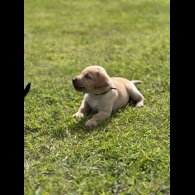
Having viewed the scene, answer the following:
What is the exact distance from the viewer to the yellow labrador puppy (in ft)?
17.2

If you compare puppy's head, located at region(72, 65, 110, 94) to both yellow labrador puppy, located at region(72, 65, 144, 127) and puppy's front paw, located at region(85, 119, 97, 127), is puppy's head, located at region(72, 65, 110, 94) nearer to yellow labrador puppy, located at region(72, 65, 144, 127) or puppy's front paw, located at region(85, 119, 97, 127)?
yellow labrador puppy, located at region(72, 65, 144, 127)

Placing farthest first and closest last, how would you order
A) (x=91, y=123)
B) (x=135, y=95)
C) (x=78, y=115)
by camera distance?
(x=135, y=95) → (x=78, y=115) → (x=91, y=123)

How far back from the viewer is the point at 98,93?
541 centimetres

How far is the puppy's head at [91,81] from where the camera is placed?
5221 mm

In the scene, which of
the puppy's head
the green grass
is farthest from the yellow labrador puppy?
the green grass

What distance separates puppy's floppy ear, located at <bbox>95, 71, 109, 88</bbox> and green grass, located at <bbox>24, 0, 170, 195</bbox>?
0.43 meters

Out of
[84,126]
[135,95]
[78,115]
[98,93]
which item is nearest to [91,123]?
[84,126]

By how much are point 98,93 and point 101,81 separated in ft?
0.62

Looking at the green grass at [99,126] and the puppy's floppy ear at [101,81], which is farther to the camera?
the puppy's floppy ear at [101,81]

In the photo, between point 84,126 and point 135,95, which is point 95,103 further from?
point 135,95

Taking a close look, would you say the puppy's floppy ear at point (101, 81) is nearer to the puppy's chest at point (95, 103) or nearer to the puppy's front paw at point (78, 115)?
the puppy's chest at point (95, 103)

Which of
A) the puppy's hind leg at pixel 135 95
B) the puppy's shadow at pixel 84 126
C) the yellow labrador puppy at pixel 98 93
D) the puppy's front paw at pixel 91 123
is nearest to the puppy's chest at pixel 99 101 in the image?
the yellow labrador puppy at pixel 98 93

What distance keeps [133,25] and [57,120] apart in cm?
729
